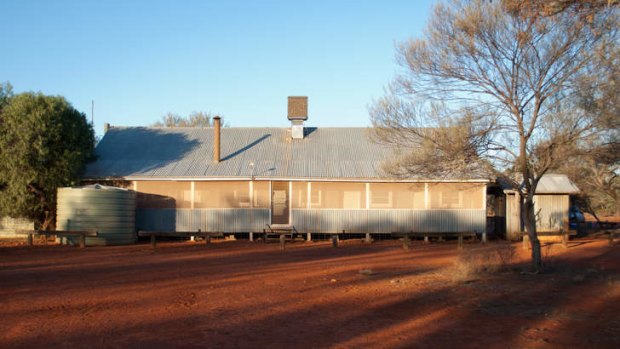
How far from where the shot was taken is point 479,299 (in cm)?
1100

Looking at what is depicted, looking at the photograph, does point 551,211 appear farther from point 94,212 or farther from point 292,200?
point 94,212

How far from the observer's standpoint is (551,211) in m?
26.8

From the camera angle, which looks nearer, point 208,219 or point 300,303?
point 300,303

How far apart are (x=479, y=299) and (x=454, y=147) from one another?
3.96 metres

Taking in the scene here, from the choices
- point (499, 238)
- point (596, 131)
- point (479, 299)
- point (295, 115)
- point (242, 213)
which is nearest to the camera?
point (479, 299)

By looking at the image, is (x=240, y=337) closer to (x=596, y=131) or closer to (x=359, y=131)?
(x=596, y=131)

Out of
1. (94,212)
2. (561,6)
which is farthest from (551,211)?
(561,6)

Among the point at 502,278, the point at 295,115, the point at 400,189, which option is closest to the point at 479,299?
the point at 502,278

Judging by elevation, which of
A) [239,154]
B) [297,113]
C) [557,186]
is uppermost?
[297,113]

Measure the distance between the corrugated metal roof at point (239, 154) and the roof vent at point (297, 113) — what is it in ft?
1.53

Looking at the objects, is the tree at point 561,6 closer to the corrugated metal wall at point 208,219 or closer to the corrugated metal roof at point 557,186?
the corrugated metal wall at point 208,219

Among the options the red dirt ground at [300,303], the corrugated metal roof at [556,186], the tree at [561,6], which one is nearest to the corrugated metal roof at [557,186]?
the corrugated metal roof at [556,186]

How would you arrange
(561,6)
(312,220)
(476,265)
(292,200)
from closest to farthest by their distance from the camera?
1. (561,6)
2. (476,265)
3. (312,220)
4. (292,200)

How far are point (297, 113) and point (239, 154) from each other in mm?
3873
